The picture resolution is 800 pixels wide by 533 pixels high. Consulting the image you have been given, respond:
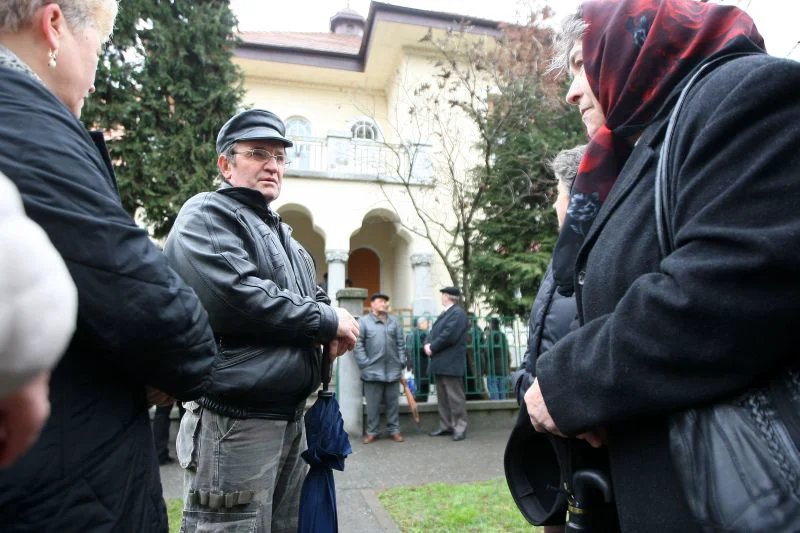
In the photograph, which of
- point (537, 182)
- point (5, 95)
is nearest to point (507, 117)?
point (537, 182)

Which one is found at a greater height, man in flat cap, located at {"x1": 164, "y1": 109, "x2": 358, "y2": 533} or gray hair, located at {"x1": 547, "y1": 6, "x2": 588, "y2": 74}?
gray hair, located at {"x1": 547, "y1": 6, "x2": 588, "y2": 74}

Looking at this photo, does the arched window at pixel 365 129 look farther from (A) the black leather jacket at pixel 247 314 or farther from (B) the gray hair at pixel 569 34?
(B) the gray hair at pixel 569 34

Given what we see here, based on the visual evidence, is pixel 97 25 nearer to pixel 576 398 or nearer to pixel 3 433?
pixel 3 433

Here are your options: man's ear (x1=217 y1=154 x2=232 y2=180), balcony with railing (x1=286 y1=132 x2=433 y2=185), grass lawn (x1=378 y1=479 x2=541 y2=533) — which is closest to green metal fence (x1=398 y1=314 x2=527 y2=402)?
grass lawn (x1=378 y1=479 x2=541 y2=533)

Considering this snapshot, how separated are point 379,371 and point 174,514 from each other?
3943mm

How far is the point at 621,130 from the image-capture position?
144 cm

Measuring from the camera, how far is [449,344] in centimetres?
815

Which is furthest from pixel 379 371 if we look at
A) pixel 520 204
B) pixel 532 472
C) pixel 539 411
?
pixel 539 411

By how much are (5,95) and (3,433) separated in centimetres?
85

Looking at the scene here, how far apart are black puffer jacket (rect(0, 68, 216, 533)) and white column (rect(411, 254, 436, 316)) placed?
48.5 ft

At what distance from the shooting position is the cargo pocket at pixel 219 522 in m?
1.99

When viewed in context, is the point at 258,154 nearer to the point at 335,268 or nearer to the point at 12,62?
the point at 12,62

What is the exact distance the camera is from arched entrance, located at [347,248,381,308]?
67.0ft

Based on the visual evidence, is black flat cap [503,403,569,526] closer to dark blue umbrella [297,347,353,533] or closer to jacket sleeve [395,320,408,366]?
dark blue umbrella [297,347,353,533]
